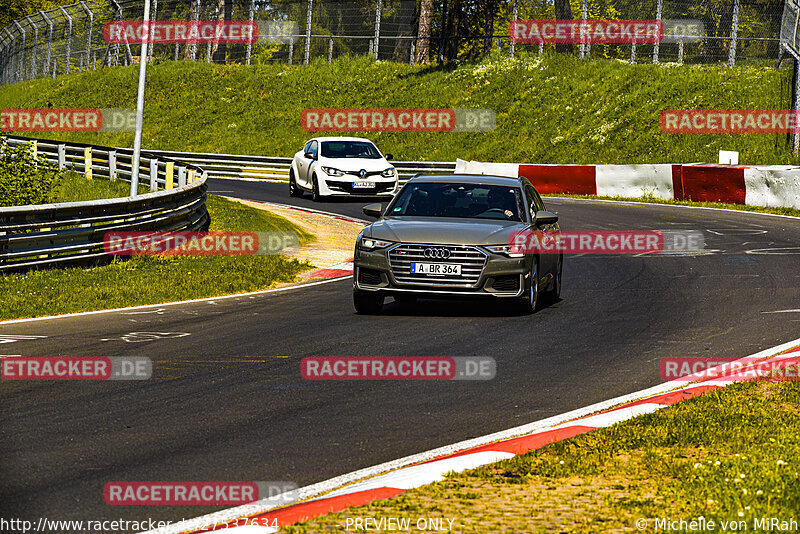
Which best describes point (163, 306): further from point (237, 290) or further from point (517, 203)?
point (517, 203)

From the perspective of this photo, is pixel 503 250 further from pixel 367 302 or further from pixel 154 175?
pixel 154 175

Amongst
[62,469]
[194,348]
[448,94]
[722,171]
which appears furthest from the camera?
Result: [448,94]

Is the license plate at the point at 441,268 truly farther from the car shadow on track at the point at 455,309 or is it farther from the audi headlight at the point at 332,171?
the audi headlight at the point at 332,171

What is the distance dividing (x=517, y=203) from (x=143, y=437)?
7374 mm

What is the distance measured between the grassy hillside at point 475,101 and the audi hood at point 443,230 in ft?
67.3

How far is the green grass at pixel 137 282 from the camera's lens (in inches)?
550

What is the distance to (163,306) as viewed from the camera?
553 inches

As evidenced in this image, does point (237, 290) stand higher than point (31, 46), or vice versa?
point (31, 46)

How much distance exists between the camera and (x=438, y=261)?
40.5 ft

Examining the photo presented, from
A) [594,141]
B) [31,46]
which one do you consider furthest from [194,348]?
[31,46]

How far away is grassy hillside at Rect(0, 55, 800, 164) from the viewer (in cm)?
3828

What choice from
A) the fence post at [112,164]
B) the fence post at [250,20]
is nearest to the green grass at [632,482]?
the fence post at [112,164]

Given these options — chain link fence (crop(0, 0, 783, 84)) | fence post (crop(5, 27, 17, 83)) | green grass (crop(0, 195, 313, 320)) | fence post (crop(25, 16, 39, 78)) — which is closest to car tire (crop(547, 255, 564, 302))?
green grass (crop(0, 195, 313, 320))

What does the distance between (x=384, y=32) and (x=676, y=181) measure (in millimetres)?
24233
